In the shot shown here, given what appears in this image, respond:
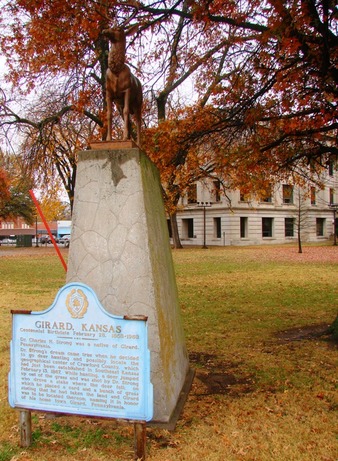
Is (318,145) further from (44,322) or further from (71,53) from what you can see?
(44,322)

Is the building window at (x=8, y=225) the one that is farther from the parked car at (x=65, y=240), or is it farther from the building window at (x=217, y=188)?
the building window at (x=217, y=188)

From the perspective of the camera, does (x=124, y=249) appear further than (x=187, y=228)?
No

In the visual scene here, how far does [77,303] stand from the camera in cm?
372

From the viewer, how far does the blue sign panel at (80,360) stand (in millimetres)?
3611

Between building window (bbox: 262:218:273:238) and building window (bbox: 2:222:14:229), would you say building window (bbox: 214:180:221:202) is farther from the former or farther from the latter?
building window (bbox: 2:222:14:229)

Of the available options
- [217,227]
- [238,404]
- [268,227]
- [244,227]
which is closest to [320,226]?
[268,227]

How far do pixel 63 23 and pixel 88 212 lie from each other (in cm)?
466

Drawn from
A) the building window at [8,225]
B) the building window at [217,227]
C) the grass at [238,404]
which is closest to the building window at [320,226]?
the building window at [217,227]

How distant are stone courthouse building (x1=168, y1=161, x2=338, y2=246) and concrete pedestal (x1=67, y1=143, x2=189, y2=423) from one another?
4212 cm

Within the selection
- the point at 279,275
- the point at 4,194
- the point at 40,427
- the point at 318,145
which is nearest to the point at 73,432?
the point at 40,427

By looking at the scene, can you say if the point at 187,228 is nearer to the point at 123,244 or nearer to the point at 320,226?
the point at 320,226

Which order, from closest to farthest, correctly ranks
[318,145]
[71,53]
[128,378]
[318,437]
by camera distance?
[128,378], [318,437], [71,53], [318,145]

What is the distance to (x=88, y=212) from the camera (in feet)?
15.6

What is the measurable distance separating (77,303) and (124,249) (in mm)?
997
